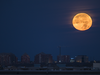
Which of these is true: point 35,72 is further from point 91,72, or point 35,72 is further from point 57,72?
point 91,72

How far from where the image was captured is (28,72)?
6600cm

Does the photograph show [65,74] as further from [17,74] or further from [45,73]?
[17,74]

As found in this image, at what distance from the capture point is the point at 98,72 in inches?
2518

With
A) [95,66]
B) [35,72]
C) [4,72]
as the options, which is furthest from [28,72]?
[95,66]

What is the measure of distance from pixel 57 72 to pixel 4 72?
18750 mm

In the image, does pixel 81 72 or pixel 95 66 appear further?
pixel 95 66

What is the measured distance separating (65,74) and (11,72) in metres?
19.0

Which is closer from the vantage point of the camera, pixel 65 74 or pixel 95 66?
pixel 65 74

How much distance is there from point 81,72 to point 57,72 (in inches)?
324

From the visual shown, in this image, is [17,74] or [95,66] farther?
[95,66]

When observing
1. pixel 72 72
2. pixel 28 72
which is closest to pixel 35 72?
pixel 28 72

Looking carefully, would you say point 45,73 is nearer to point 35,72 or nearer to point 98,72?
point 35,72

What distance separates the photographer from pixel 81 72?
64.4 metres

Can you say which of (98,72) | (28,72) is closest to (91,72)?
(98,72)
